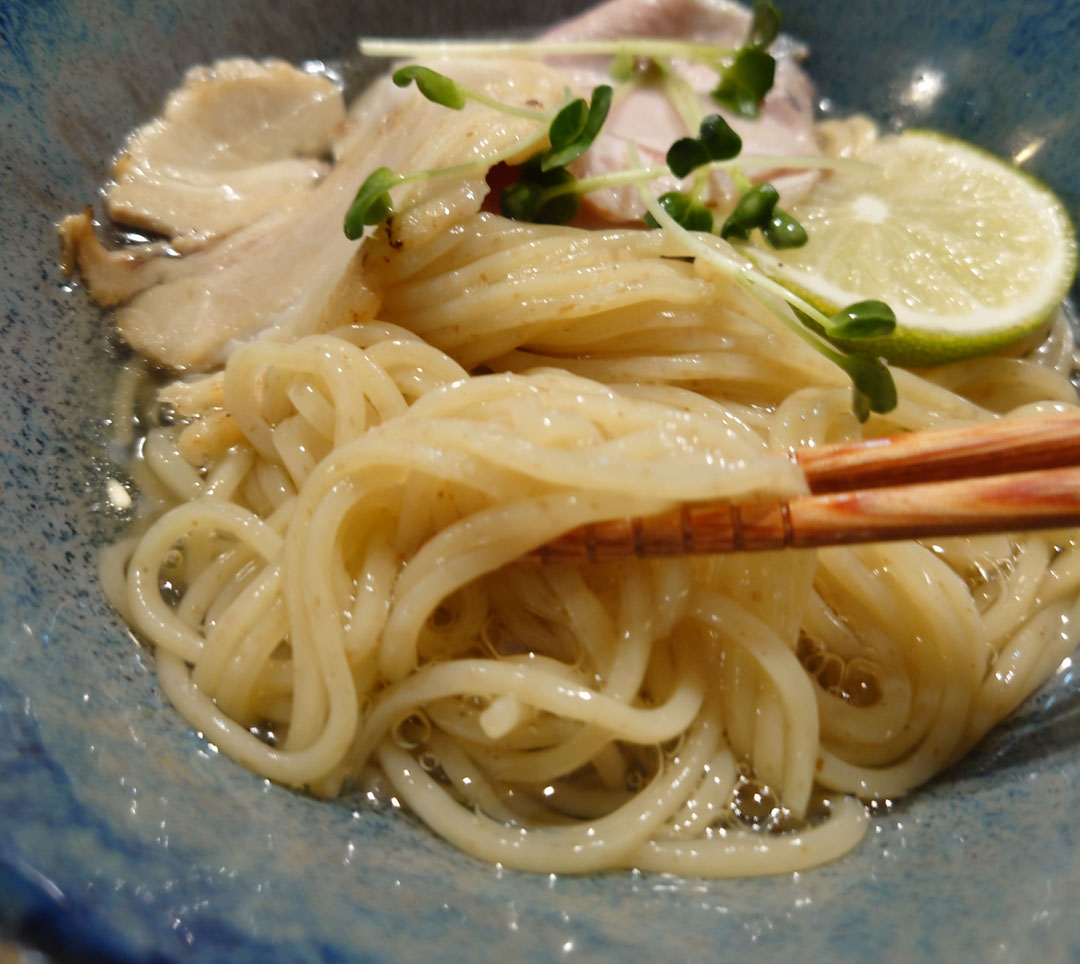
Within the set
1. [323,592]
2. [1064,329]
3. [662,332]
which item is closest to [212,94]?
[662,332]

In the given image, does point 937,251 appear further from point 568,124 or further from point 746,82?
point 568,124

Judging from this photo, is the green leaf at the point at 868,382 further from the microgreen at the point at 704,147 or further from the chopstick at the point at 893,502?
the microgreen at the point at 704,147

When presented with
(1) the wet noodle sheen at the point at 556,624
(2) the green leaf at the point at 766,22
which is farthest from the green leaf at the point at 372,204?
(2) the green leaf at the point at 766,22

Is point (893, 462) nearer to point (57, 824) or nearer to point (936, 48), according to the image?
point (57, 824)

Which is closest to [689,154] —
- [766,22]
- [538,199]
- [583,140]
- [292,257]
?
[583,140]

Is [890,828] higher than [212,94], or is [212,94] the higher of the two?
[212,94]

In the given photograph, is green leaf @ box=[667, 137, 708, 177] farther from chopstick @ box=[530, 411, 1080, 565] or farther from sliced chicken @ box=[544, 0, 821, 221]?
chopstick @ box=[530, 411, 1080, 565]
